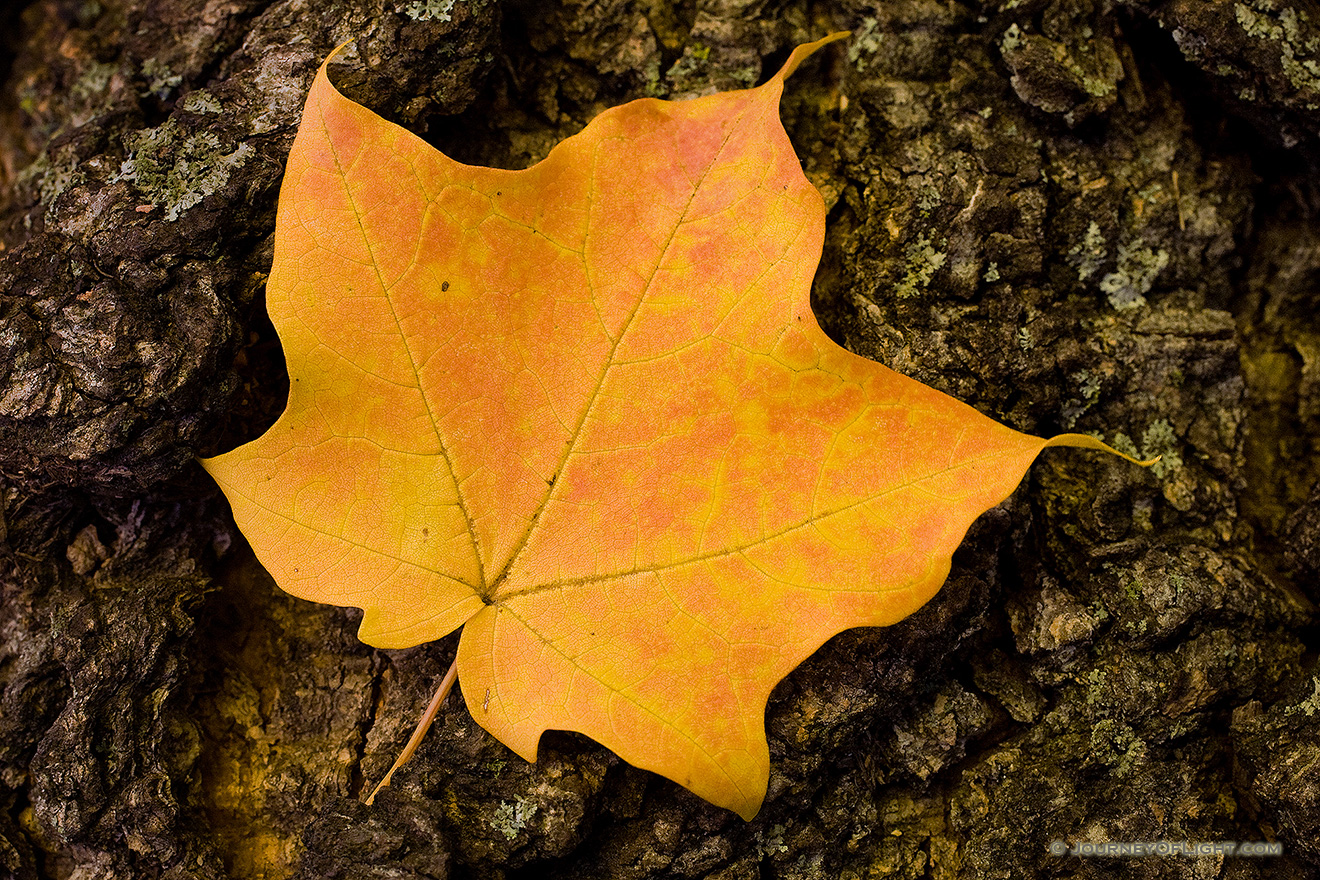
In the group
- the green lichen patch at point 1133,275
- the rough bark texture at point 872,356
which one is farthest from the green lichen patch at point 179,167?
the green lichen patch at point 1133,275

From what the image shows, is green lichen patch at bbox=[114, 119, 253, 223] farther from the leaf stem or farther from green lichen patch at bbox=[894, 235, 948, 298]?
green lichen patch at bbox=[894, 235, 948, 298]

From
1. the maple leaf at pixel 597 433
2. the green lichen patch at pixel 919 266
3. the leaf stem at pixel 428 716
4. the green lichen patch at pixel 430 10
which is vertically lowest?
the leaf stem at pixel 428 716

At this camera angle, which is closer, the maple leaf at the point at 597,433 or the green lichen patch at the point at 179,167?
the maple leaf at the point at 597,433

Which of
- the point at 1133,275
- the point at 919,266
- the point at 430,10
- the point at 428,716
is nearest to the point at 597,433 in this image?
the point at 428,716

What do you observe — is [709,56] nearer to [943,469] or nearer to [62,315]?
[943,469]

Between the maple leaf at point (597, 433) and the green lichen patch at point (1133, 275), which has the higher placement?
the green lichen patch at point (1133, 275)

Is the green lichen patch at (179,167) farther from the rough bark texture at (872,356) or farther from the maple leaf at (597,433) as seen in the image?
the maple leaf at (597,433)

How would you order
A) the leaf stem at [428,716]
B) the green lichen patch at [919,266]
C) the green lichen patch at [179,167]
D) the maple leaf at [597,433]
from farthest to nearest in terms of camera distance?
the green lichen patch at [919,266], the green lichen patch at [179,167], the leaf stem at [428,716], the maple leaf at [597,433]
